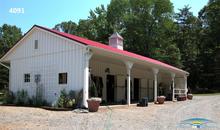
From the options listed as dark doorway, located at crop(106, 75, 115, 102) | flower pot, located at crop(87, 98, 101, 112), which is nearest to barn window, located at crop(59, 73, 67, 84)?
flower pot, located at crop(87, 98, 101, 112)

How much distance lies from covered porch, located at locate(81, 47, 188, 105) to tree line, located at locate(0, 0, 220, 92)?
1974 centimetres

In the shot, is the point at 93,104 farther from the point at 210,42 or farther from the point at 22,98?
the point at 210,42

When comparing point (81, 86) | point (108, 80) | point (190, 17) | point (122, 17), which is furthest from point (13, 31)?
point (81, 86)

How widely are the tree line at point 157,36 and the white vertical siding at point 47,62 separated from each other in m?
31.4

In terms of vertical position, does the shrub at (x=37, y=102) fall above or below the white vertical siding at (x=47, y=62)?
below

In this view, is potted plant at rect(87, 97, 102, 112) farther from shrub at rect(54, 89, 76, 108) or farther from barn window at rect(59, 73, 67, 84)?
barn window at rect(59, 73, 67, 84)

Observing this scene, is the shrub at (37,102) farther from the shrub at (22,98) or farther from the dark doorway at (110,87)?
the dark doorway at (110,87)

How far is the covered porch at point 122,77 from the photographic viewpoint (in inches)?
790

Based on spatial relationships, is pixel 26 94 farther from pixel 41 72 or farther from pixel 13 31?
pixel 13 31

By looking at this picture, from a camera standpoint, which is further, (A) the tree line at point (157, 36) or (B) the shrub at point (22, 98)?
(A) the tree line at point (157, 36)

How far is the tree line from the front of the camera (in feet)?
173

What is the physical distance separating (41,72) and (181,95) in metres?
14.9

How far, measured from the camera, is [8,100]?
21.5 metres

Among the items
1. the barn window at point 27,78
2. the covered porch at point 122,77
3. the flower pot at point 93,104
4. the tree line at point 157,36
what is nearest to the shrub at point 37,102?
the barn window at point 27,78
